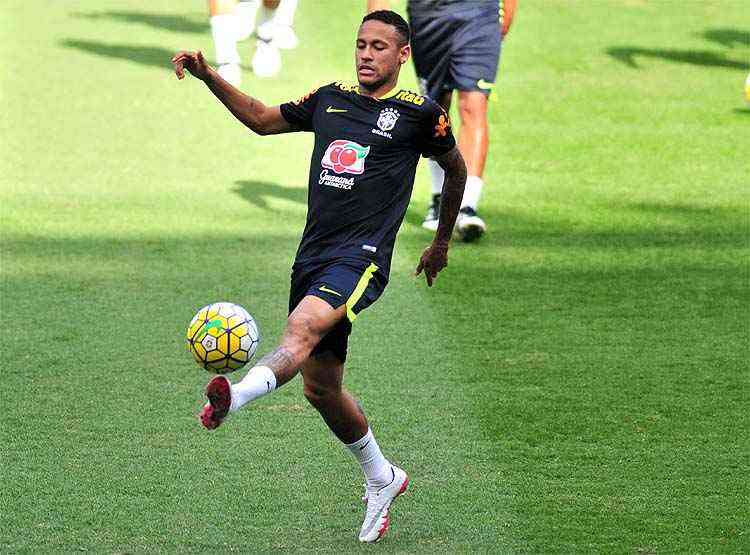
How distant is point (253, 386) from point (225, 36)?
364 inches

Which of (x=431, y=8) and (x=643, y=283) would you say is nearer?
(x=643, y=283)

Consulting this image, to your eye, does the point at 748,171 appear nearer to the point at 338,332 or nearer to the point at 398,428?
the point at 398,428

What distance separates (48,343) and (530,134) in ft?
22.0

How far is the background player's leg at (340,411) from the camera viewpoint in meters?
6.24

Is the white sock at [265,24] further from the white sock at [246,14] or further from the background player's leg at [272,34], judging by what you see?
the white sock at [246,14]

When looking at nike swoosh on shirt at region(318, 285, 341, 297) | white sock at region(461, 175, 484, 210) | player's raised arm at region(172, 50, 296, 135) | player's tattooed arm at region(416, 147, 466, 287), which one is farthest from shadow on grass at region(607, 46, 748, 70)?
nike swoosh on shirt at region(318, 285, 341, 297)

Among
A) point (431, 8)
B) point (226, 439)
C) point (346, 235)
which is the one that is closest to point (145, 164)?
point (431, 8)

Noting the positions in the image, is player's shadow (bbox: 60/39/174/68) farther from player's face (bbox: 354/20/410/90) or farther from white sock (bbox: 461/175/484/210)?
player's face (bbox: 354/20/410/90)

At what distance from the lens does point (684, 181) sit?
13031 millimetres

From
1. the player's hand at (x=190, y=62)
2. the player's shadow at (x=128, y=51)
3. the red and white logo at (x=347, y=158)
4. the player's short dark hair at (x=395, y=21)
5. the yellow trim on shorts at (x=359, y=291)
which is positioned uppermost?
the player's short dark hair at (x=395, y=21)

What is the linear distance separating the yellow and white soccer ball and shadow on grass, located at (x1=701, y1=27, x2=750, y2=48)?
12.7 metres

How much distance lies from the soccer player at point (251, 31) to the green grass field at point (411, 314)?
1.12ft

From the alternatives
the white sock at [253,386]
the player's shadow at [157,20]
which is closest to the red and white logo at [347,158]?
the white sock at [253,386]

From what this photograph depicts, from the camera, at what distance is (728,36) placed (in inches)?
701
